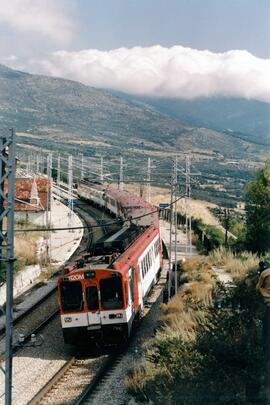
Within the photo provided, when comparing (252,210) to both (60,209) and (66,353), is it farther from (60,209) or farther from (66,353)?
(60,209)

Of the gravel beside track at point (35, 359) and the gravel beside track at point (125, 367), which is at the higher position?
the gravel beside track at point (125, 367)

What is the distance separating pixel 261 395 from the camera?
10227 mm

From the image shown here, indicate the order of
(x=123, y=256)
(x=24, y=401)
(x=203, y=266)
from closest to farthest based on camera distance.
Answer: (x=24, y=401) → (x=123, y=256) → (x=203, y=266)

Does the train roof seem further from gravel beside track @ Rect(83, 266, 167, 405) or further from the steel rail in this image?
the steel rail

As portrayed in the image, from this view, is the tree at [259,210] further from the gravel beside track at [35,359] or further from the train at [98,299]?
the train at [98,299]

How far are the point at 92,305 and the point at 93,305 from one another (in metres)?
0.03

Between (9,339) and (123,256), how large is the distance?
6770 millimetres

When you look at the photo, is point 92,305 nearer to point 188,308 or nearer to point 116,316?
point 116,316

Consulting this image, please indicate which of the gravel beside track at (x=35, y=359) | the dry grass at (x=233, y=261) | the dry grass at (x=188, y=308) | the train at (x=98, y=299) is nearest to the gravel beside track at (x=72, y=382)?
the gravel beside track at (x=35, y=359)

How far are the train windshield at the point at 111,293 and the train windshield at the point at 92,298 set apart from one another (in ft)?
0.57

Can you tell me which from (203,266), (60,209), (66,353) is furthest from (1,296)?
(60,209)

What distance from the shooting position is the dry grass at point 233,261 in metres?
27.4

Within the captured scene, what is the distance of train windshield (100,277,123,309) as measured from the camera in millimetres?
16609

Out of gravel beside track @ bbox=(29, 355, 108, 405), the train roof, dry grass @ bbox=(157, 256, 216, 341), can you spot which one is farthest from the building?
gravel beside track @ bbox=(29, 355, 108, 405)
